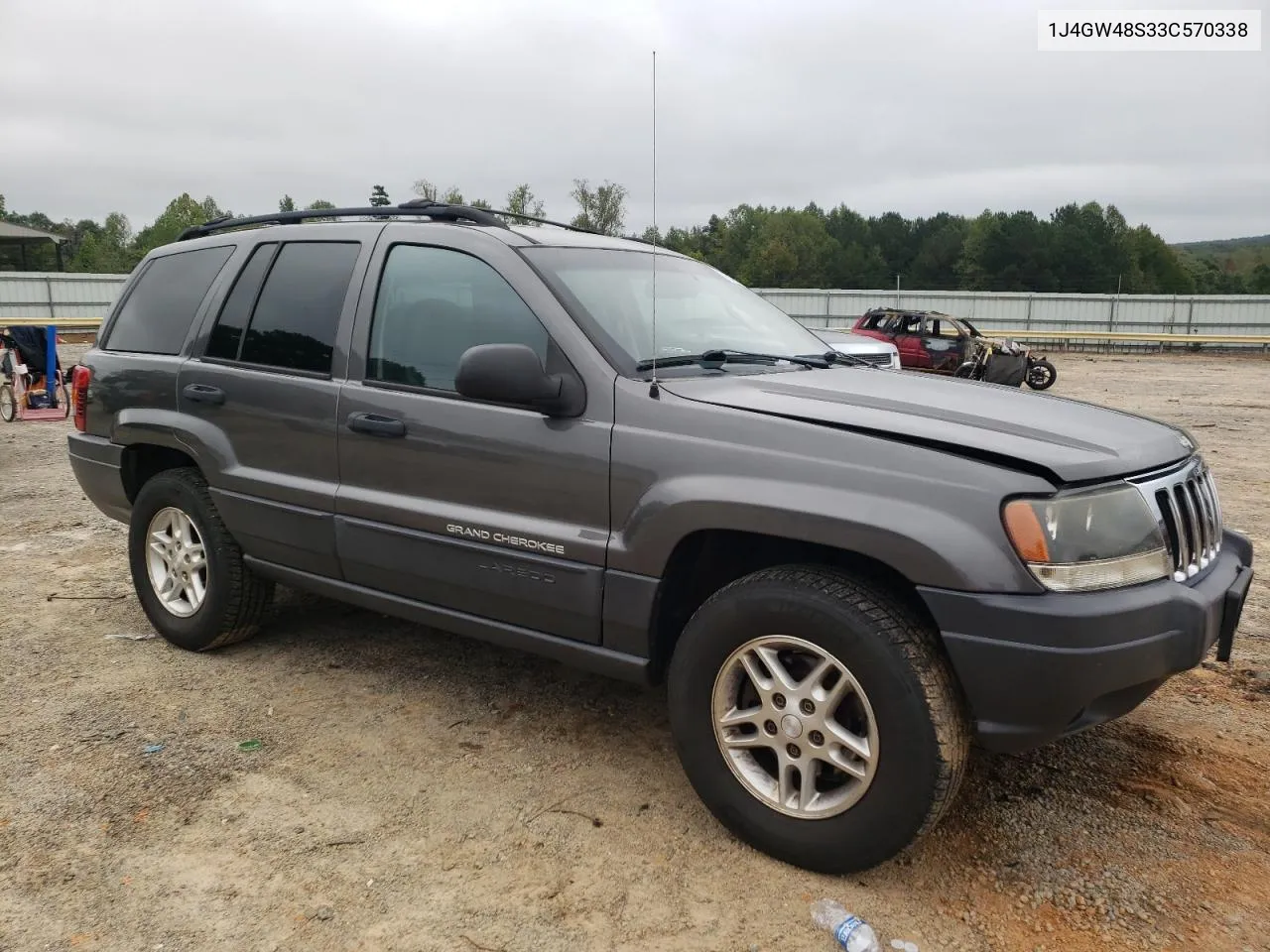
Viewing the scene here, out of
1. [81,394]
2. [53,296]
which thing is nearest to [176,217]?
[53,296]

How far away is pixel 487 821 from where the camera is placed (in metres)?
2.95

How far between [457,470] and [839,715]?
147 cm

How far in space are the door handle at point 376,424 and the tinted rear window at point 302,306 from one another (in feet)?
0.99

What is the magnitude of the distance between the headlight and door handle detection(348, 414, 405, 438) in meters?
2.04

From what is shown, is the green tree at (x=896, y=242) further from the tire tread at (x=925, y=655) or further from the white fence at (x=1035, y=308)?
the tire tread at (x=925, y=655)

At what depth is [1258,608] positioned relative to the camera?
4844 millimetres

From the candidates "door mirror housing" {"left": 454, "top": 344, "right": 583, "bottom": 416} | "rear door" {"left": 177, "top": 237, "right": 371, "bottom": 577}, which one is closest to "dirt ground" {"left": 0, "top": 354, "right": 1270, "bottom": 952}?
"rear door" {"left": 177, "top": 237, "right": 371, "bottom": 577}

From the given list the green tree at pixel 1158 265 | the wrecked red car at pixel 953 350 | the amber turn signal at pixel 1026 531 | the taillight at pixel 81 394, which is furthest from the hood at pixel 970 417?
the green tree at pixel 1158 265

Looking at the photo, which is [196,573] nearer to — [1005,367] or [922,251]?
[1005,367]

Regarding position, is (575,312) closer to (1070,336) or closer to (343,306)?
(343,306)

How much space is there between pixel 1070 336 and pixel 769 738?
32436mm

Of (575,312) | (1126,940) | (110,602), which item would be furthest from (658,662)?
A: (110,602)

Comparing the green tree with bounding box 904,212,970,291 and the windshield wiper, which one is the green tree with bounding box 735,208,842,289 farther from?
the windshield wiper

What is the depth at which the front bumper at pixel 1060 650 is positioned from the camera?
7.58 ft
